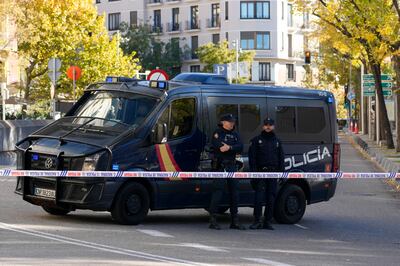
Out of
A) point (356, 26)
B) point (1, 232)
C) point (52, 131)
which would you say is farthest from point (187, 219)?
point (356, 26)

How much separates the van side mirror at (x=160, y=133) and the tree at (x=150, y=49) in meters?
83.2

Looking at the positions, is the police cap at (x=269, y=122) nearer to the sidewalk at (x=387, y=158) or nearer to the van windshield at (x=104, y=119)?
the van windshield at (x=104, y=119)

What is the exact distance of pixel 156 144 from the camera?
15.2 metres

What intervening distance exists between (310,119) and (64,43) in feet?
149

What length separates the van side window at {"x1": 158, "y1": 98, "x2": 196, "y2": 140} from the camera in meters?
15.5

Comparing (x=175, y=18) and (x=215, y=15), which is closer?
(x=215, y=15)

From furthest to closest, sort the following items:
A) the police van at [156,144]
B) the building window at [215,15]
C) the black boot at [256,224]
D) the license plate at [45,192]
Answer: the building window at [215,15] → the black boot at [256,224] → the license plate at [45,192] → the police van at [156,144]

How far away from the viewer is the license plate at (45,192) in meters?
14.8

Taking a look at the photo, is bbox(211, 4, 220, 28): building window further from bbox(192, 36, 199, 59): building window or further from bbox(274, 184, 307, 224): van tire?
bbox(274, 184, 307, 224): van tire

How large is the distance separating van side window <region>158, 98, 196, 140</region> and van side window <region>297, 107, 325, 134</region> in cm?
225

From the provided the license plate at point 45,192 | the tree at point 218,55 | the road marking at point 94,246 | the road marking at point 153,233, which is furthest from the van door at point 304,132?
the tree at point 218,55

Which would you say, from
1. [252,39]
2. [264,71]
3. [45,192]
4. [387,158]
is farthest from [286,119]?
[264,71]

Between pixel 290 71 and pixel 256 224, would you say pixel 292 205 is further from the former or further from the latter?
pixel 290 71

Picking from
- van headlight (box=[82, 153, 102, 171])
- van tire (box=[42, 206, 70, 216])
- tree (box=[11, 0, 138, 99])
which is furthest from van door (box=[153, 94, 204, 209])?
tree (box=[11, 0, 138, 99])
